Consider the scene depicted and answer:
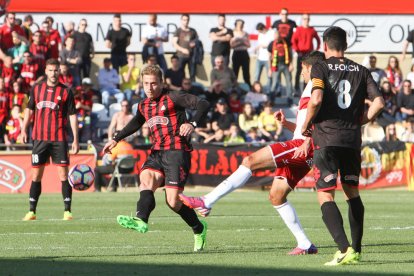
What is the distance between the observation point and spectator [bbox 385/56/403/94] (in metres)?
31.5

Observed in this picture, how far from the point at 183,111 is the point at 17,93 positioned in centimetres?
1650

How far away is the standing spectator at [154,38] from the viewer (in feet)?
98.6

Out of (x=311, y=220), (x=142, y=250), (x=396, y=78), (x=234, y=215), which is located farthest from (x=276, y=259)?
(x=396, y=78)

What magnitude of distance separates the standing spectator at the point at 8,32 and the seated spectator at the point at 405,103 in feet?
34.8

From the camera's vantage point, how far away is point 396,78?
31.8 meters

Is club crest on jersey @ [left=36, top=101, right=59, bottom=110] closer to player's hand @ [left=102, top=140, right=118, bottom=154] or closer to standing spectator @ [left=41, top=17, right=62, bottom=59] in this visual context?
player's hand @ [left=102, top=140, right=118, bottom=154]

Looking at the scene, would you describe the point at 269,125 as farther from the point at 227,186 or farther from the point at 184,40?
the point at 227,186

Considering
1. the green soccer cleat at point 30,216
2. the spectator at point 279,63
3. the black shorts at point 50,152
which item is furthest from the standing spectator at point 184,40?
the green soccer cleat at point 30,216

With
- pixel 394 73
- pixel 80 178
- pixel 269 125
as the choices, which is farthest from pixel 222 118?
pixel 80 178

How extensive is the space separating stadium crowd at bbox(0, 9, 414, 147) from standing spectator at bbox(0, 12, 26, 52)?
26 millimetres

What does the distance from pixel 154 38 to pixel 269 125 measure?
414cm

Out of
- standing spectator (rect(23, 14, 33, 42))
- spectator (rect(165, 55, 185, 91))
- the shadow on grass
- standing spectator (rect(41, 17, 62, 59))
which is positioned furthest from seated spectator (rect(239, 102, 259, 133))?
the shadow on grass

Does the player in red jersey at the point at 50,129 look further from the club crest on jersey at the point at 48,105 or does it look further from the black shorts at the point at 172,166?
the black shorts at the point at 172,166

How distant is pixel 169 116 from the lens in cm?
1174
